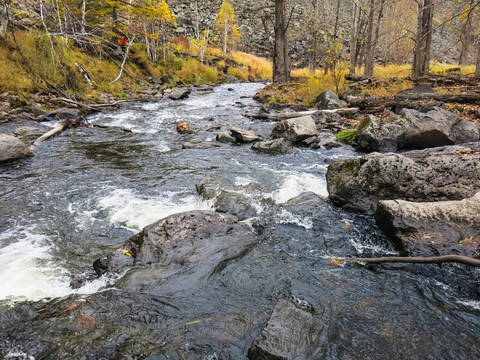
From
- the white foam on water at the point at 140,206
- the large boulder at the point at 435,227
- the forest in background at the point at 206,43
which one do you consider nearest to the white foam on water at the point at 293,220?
the large boulder at the point at 435,227

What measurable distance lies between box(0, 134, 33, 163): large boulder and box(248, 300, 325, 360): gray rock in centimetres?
764

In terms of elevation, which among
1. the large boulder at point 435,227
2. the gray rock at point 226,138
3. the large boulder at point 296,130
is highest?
the large boulder at point 296,130

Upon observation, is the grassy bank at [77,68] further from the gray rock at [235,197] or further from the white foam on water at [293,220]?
the white foam on water at [293,220]

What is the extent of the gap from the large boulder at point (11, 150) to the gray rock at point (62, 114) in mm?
4299

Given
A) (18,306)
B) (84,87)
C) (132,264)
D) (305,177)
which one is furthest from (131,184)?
(84,87)

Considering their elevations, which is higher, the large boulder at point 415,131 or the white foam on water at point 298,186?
the large boulder at point 415,131

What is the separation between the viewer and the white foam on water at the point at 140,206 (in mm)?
4948

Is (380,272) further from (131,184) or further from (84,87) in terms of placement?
(84,87)

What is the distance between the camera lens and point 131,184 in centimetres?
632

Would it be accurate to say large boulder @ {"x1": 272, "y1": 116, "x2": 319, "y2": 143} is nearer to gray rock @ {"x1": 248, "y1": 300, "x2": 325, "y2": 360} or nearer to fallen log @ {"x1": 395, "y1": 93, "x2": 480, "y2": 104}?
fallen log @ {"x1": 395, "y1": 93, "x2": 480, "y2": 104}

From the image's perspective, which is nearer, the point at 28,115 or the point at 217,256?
the point at 217,256

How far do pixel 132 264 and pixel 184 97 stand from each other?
1651 centimetres

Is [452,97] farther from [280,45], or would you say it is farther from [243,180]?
[280,45]

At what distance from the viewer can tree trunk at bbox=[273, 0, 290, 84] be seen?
54.2 ft
